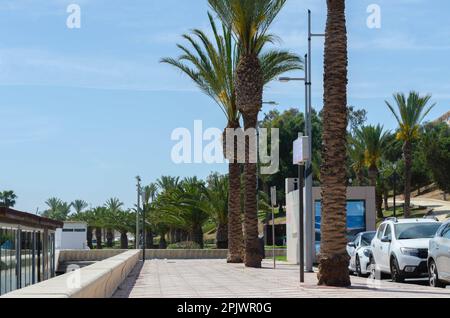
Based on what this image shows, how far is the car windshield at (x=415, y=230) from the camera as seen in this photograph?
67.8 feet

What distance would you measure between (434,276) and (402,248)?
2262mm

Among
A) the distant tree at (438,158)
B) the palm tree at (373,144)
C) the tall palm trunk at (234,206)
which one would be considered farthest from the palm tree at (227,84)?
the distant tree at (438,158)

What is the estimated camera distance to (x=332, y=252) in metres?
17.2

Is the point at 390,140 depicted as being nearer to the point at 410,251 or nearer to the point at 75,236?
the point at 75,236

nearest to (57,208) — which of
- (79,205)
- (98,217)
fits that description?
(79,205)

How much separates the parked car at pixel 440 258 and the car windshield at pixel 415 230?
9.43 ft

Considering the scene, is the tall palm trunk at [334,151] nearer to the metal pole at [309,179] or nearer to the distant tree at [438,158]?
the metal pole at [309,179]

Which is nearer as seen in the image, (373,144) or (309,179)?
(309,179)

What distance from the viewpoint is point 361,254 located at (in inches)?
962

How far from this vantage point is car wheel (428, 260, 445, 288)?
1727cm

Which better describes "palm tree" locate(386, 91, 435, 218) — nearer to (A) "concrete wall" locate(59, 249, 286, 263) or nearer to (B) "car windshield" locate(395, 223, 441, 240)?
(A) "concrete wall" locate(59, 249, 286, 263)

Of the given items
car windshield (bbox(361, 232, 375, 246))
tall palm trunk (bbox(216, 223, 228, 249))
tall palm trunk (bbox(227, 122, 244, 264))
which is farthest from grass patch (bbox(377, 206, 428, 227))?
car windshield (bbox(361, 232, 375, 246))

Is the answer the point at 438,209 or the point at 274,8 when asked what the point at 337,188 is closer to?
the point at 274,8

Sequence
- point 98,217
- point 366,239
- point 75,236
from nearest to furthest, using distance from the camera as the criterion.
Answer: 1. point 366,239
2. point 75,236
3. point 98,217
